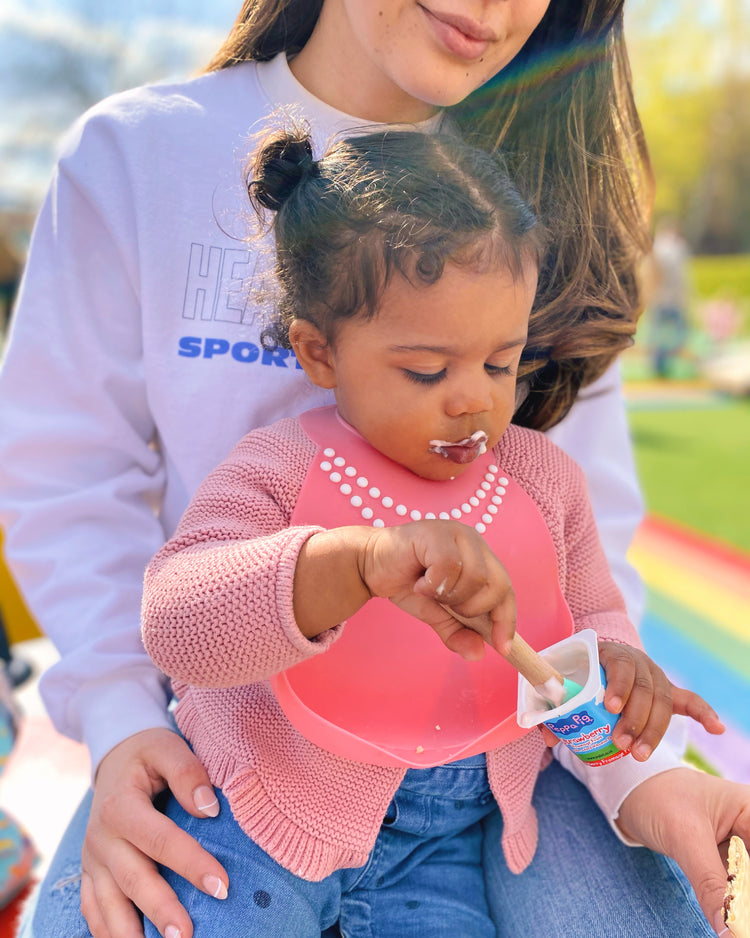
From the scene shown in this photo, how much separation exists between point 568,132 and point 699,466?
5.10m

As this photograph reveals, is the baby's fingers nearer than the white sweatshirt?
Yes

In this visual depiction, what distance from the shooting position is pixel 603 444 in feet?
5.27

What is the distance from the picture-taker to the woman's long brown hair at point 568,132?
1.39 m

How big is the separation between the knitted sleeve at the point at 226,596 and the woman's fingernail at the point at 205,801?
237 mm

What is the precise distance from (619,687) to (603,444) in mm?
655

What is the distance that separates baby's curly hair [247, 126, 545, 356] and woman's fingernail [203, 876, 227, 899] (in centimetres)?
66

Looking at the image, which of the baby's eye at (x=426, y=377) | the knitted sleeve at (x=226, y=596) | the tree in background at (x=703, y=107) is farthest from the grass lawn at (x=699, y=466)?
the tree in background at (x=703, y=107)

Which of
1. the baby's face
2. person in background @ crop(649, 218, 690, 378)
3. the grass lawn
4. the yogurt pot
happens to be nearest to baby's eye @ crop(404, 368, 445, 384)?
the baby's face

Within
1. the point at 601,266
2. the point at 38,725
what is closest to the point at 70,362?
the point at 601,266

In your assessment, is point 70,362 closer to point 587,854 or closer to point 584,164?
point 584,164

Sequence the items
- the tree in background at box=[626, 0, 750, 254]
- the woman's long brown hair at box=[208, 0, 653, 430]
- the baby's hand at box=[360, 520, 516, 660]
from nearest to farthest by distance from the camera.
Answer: the baby's hand at box=[360, 520, 516, 660], the woman's long brown hair at box=[208, 0, 653, 430], the tree in background at box=[626, 0, 750, 254]

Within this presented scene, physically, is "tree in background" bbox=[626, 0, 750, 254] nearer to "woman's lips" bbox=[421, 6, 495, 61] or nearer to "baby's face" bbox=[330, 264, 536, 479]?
"woman's lips" bbox=[421, 6, 495, 61]

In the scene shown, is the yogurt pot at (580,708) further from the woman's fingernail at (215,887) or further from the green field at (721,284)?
the green field at (721,284)

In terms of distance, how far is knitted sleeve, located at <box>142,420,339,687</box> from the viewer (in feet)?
3.01
